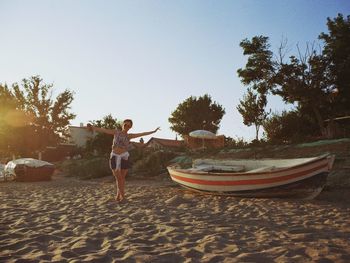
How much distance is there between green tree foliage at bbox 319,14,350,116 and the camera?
72.5 ft

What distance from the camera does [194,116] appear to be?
150 feet

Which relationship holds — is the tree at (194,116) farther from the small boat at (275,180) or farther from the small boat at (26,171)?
A: the small boat at (275,180)

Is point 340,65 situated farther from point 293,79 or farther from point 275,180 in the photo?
point 275,180

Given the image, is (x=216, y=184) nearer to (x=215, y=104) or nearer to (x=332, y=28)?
(x=332, y=28)

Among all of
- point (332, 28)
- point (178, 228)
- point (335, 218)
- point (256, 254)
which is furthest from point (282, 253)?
point (332, 28)

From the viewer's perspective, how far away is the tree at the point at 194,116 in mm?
45312

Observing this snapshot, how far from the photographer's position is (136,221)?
511 cm

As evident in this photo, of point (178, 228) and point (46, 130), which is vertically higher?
point (46, 130)

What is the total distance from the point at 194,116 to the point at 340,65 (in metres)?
25.4

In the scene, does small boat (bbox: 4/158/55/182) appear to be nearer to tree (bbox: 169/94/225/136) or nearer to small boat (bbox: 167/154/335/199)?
small boat (bbox: 167/154/335/199)

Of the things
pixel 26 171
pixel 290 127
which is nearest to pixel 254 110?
pixel 290 127

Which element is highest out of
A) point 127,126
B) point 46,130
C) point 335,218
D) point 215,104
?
point 215,104

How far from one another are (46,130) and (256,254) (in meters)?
30.3

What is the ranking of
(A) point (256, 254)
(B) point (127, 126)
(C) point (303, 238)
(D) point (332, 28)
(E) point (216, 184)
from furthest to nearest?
(D) point (332, 28)
(E) point (216, 184)
(B) point (127, 126)
(C) point (303, 238)
(A) point (256, 254)
